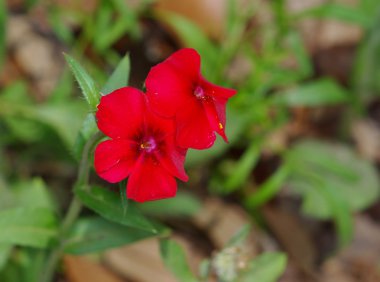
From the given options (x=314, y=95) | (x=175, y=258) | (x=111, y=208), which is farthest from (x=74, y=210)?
(x=314, y=95)

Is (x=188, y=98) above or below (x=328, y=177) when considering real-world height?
above

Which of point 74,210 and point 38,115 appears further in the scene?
point 38,115

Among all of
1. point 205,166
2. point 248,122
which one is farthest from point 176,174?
point 205,166

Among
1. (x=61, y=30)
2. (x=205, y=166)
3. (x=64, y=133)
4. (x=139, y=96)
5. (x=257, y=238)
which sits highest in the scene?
(x=139, y=96)

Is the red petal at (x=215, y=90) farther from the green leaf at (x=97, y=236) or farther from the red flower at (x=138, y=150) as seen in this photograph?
the green leaf at (x=97, y=236)

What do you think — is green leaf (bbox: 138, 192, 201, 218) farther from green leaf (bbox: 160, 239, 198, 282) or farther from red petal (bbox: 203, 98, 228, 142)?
red petal (bbox: 203, 98, 228, 142)

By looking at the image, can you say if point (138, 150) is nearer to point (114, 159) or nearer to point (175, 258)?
point (114, 159)

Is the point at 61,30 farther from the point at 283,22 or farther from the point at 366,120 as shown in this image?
the point at 366,120
